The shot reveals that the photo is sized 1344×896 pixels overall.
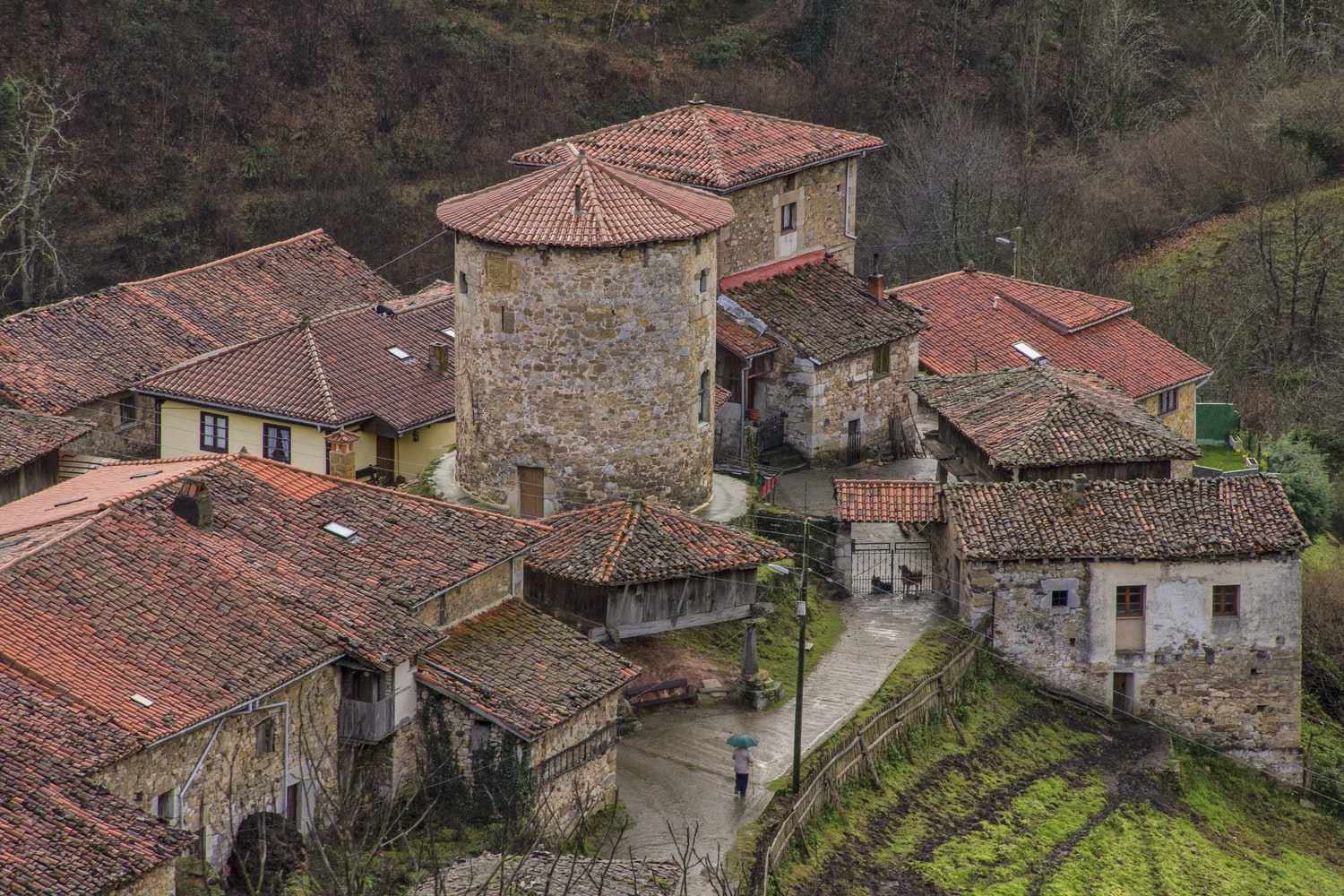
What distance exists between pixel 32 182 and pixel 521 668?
39.3 m

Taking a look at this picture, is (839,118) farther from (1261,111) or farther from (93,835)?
(93,835)

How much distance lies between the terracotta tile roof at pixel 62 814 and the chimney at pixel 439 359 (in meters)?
24.8

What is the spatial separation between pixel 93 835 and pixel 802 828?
12756 mm

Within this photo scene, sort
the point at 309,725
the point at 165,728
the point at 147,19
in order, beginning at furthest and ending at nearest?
the point at 147,19
the point at 309,725
the point at 165,728

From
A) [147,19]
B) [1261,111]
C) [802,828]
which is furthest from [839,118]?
[802,828]

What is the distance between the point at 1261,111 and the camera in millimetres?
82688

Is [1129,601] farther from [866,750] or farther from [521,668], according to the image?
[521,668]

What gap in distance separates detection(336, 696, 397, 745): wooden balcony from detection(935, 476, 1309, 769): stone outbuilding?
46.9 feet

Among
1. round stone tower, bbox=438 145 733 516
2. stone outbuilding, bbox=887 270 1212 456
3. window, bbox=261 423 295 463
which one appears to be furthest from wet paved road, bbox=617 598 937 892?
window, bbox=261 423 295 463

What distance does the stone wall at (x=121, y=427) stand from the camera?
53.5 meters

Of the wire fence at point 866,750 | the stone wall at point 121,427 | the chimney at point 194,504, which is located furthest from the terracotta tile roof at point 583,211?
the stone wall at point 121,427

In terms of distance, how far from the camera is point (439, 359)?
5422 cm

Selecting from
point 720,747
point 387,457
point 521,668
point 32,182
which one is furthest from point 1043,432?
point 32,182

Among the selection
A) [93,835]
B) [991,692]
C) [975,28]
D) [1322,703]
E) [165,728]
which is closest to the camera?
[93,835]
